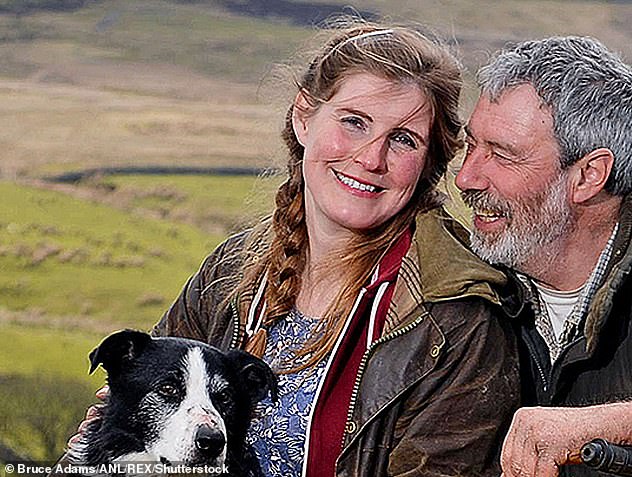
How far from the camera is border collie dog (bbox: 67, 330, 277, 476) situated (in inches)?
72.9

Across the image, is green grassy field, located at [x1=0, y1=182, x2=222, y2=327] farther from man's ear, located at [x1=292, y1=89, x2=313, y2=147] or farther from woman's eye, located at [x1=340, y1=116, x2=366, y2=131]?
woman's eye, located at [x1=340, y1=116, x2=366, y2=131]

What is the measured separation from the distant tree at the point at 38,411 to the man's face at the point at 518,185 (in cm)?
168

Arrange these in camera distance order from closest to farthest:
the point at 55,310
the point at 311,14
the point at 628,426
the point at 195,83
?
1. the point at 628,426
2. the point at 55,310
3. the point at 311,14
4. the point at 195,83

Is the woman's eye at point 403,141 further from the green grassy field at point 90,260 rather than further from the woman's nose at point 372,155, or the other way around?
the green grassy field at point 90,260

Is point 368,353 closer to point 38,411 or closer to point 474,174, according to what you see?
point 474,174

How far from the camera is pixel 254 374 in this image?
6.57 ft

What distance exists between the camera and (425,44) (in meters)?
2.13

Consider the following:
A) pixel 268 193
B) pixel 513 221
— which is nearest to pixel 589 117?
pixel 513 221

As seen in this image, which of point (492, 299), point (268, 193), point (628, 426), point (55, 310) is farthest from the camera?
point (55, 310)

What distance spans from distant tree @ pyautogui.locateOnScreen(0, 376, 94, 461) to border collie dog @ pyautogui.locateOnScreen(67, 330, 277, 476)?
4.63ft

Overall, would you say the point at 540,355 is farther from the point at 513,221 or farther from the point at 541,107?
the point at 541,107

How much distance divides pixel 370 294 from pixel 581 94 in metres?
0.60

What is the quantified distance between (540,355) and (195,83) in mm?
3718

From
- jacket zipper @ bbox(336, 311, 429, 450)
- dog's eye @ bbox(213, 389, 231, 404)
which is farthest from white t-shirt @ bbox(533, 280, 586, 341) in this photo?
dog's eye @ bbox(213, 389, 231, 404)
